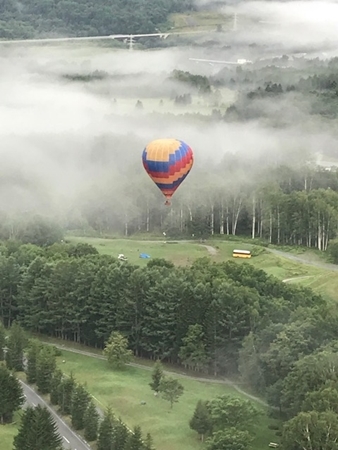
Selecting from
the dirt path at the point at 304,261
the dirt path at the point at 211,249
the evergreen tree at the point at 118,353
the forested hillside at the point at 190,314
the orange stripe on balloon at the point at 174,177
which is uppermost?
the orange stripe on balloon at the point at 174,177

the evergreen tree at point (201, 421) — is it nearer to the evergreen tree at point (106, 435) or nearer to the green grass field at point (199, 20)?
the evergreen tree at point (106, 435)

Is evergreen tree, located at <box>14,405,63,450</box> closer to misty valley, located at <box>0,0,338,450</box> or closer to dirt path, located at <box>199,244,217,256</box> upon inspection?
misty valley, located at <box>0,0,338,450</box>

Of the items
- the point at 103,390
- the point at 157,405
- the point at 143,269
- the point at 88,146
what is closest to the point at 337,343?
the point at 157,405

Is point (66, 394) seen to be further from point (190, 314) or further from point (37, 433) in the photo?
point (190, 314)

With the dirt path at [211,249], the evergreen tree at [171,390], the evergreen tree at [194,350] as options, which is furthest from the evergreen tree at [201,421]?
the dirt path at [211,249]

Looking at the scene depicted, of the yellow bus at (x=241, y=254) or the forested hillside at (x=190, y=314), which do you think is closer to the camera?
the forested hillside at (x=190, y=314)

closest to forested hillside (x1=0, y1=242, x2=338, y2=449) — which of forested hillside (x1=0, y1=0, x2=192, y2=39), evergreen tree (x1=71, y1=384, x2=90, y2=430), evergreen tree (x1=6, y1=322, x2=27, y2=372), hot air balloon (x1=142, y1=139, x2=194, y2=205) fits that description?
hot air balloon (x1=142, y1=139, x2=194, y2=205)

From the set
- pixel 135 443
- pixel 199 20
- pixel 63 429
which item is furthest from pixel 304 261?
pixel 199 20

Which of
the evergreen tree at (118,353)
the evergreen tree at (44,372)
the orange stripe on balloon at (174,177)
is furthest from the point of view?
the orange stripe on balloon at (174,177)
